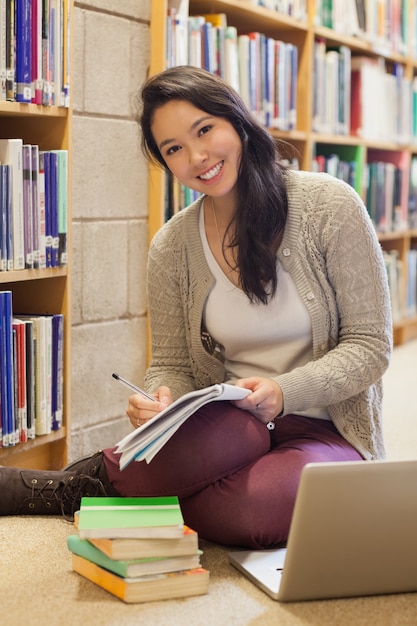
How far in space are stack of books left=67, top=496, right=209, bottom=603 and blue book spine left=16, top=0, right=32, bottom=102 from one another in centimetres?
90

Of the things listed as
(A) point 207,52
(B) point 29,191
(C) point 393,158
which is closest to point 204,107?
(B) point 29,191

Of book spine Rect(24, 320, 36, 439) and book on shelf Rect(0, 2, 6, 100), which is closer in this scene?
book on shelf Rect(0, 2, 6, 100)

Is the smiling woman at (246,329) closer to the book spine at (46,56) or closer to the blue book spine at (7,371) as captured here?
the blue book spine at (7,371)

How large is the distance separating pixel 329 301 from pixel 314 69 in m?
1.74

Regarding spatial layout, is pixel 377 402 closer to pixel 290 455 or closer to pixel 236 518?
pixel 290 455

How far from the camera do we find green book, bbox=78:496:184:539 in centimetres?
143

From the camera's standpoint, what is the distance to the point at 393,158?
13.8 ft

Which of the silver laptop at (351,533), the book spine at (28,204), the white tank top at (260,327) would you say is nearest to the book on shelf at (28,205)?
the book spine at (28,204)

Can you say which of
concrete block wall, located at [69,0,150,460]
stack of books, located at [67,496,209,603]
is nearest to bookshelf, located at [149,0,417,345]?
concrete block wall, located at [69,0,150,460]

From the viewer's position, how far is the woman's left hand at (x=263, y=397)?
1.59m

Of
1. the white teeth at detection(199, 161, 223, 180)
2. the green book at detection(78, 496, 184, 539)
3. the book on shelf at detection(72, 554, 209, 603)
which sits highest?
the white teeth at detection(199, 161, 223, 180)

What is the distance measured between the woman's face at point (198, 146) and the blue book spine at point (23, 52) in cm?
36

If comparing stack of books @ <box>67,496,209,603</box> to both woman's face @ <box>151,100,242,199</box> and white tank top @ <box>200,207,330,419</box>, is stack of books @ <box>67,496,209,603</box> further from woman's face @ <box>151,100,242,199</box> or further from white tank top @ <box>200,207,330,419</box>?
woman's face @ <box>151,100,242,199</box>

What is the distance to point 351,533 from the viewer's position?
4.66 ft
